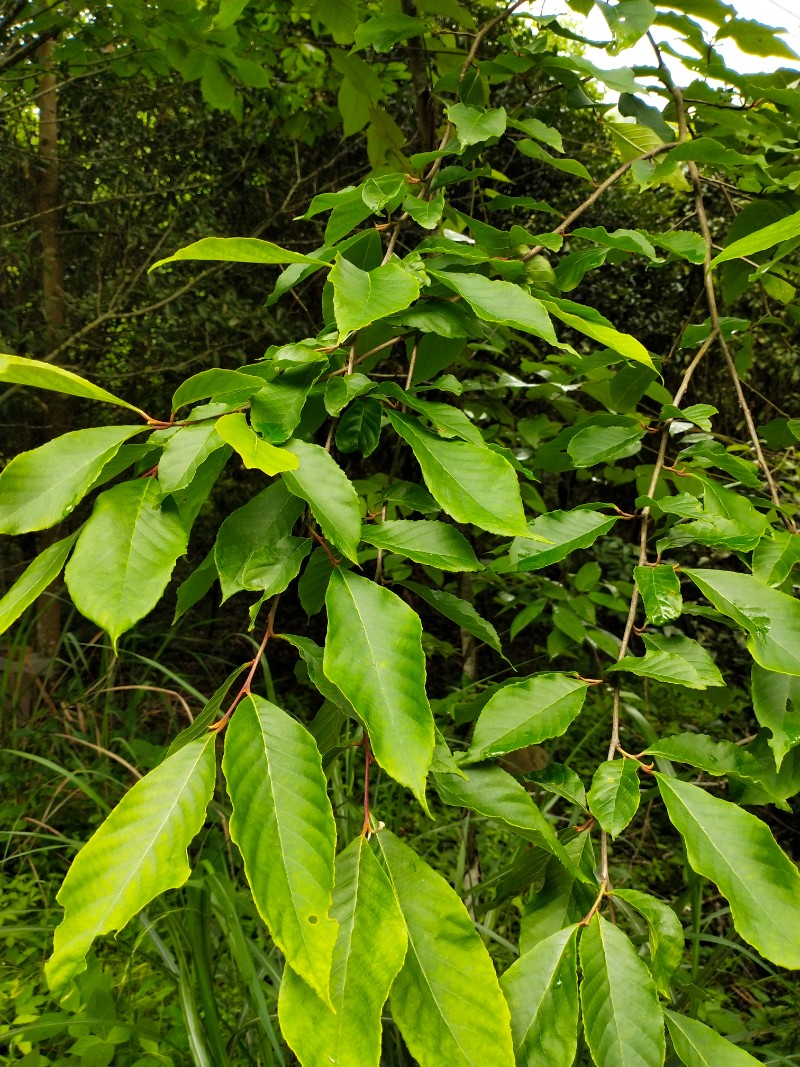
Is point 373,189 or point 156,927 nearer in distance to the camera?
point 373,189

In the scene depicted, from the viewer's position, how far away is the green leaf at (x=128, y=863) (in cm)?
33

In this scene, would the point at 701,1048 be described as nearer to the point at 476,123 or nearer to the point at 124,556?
the point at 124,556

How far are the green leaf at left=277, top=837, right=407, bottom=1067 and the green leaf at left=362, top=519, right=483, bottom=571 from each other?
0.62 feet

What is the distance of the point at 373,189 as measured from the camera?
24.1 inches

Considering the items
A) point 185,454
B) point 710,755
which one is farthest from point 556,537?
point 185,454

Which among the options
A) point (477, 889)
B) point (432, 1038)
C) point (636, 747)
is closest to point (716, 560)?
point (636, 747)

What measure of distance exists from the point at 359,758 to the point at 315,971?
1511 millimetres

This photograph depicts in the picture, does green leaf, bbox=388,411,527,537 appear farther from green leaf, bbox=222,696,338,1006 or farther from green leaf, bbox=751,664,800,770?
green leaf, bbox=751,664,800,770

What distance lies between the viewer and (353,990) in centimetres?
35

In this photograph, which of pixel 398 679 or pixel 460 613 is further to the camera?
pixel 460 613

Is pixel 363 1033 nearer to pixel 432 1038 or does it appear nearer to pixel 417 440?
pixel 432 1038

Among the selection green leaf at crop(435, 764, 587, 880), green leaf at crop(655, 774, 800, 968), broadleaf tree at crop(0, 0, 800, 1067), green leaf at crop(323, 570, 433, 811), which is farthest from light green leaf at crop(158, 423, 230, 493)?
green leaf at crop(655, 774, 800, 968)

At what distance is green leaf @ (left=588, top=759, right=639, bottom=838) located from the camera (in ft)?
1.46

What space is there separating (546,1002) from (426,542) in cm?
28
